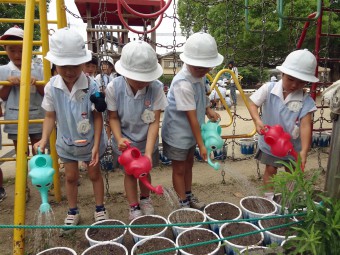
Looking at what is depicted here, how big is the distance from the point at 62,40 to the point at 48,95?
39cm

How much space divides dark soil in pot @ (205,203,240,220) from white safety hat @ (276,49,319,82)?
1050mm

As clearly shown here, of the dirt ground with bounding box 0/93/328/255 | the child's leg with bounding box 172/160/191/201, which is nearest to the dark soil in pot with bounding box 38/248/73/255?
the dirt ground with bounding box 0/93/328/255

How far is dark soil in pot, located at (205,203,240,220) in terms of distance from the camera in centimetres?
217

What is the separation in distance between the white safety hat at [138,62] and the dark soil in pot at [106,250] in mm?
1023

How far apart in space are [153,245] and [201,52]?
128 centimetres

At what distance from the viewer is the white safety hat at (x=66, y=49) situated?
183 cm

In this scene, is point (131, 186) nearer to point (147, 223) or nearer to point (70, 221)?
point (147, 223)

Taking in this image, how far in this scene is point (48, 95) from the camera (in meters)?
2.02

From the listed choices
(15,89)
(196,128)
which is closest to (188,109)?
(196,128)

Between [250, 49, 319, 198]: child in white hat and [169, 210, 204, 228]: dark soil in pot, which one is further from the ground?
[250, 49, 319, 198]: child in white hat

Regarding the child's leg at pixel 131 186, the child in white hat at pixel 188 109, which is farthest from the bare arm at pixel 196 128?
the child's leg at pixel 131 186

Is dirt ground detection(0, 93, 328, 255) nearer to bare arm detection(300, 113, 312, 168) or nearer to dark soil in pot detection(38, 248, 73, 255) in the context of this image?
dark soil in pot detection(38, 248, 73, 255)

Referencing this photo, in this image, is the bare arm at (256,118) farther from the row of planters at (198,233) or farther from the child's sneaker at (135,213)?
the child's sneaker at (135,213)

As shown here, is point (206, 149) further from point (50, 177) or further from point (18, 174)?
point (18, 174)
